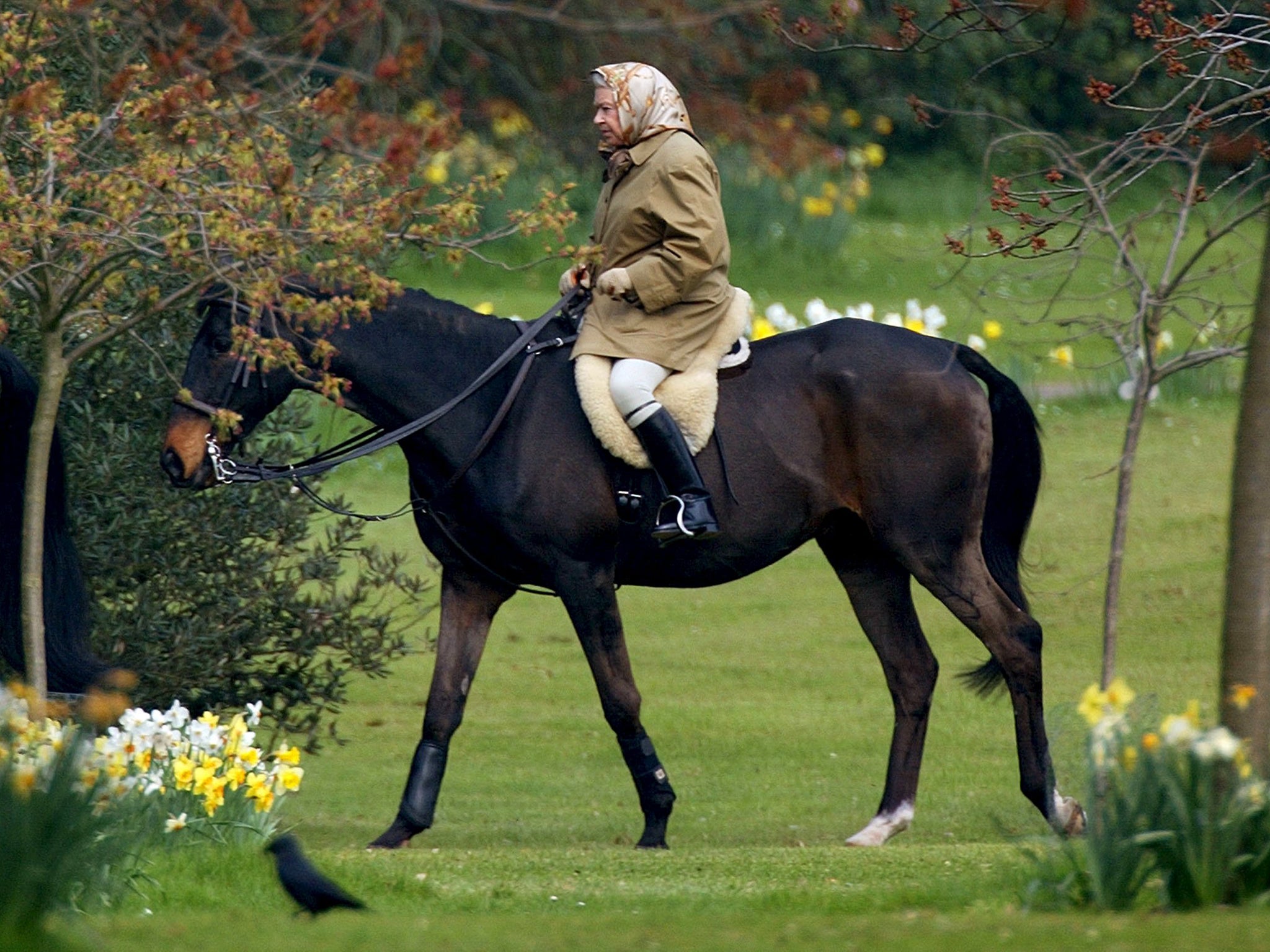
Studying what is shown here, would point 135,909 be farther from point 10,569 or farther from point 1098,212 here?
point 1098,212

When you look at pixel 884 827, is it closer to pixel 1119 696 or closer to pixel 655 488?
pixel 655 488

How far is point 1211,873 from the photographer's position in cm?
511

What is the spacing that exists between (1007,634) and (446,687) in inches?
89.4

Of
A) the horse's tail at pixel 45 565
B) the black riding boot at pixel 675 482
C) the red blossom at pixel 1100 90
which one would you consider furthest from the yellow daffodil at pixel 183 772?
the red blossom at pixel 1100 90

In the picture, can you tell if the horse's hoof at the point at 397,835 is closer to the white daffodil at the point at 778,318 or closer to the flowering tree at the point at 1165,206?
the flowering tree at the point at 1165,206

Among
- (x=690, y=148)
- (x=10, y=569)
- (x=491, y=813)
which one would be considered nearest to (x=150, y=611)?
(x=10, y=569)

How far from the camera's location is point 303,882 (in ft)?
17.3

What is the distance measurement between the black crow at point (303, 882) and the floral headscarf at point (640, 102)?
3510 millimetres

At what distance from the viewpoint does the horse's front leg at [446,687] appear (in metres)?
7.98

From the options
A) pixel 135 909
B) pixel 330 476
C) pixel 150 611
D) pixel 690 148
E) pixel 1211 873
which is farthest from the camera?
pixel 330 476

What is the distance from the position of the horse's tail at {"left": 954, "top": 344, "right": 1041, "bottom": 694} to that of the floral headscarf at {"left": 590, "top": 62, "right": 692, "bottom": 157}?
180cm

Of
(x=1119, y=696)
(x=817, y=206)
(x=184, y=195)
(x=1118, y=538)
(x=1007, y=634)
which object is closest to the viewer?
(x=1119, y=696)

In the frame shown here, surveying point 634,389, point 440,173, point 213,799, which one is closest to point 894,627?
point 634,389

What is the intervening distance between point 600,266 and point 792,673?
5.53m
